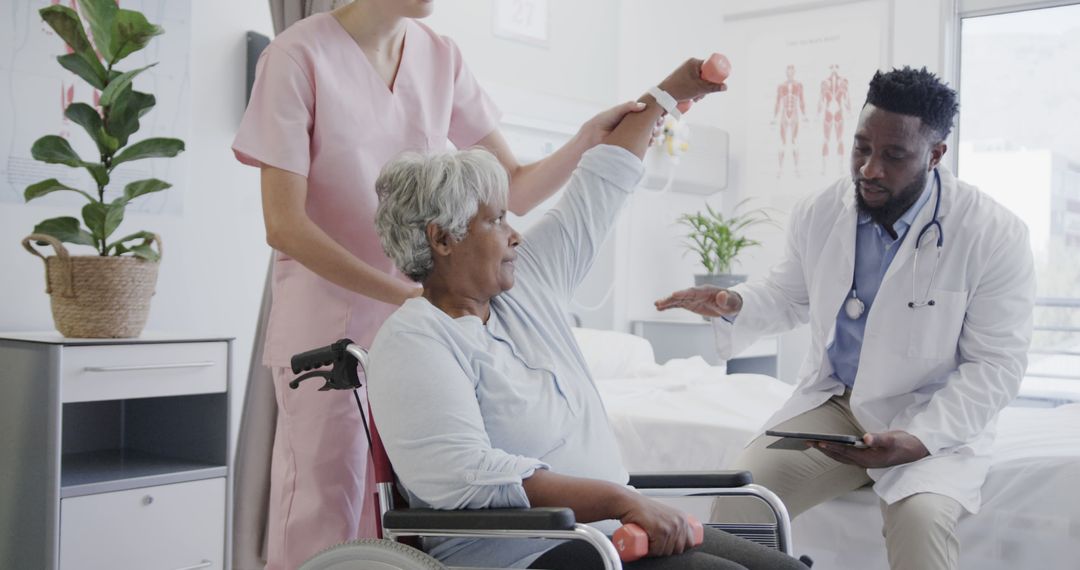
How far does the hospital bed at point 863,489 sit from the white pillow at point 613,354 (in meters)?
0.26

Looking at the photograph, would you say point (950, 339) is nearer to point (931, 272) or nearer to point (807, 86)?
point (931, 272)

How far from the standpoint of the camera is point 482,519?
1244 millimetres

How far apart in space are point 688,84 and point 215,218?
176cm

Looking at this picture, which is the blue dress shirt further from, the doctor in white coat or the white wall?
the white wall

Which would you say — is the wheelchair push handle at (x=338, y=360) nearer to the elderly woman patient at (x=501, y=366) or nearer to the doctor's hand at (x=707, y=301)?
the elderly woman patient at (x=501, y=366)

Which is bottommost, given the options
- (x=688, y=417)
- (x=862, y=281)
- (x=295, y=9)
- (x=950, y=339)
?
(x=688, y=417)

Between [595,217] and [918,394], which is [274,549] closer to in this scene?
[595,217]

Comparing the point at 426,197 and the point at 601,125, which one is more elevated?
the point at 601,125

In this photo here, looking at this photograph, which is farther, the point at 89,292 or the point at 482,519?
the point at 89,292

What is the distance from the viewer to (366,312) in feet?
5.70

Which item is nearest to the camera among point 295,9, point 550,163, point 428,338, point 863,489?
point 428,338

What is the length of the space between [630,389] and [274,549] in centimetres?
146

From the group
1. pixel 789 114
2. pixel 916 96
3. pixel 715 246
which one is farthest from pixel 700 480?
pixel 789 114

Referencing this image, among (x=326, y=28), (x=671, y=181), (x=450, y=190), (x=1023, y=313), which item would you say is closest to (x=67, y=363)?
(x=326, y=28)
